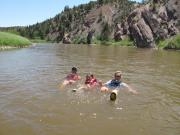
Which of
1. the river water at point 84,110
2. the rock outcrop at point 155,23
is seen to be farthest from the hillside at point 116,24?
the river water at point 84,110

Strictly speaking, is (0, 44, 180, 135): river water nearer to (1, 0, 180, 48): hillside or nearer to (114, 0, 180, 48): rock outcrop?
(114, 0, 180, 48): rock outcrop

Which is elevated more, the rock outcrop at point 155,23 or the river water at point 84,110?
the rock outcrop at point 155,23

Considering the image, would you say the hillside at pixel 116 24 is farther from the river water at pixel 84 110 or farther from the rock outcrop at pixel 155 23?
Answer: the river water at pixel 84 110

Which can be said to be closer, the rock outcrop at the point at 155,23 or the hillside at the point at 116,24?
the rock outcrop at the point at 155,23

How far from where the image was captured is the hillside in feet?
262

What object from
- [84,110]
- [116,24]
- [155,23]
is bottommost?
[84,110]

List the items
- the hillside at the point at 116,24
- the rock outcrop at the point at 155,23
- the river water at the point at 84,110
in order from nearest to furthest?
the river water at the point at 84,110, the rock outcrop at the point at 155,23, the hillside at the point at 116,24

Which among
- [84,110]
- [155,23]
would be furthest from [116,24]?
[84,110]

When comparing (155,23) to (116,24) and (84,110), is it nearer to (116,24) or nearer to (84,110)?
(116,24)

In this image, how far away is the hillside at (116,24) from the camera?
80.0 meters

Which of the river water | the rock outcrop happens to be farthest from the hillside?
the river water

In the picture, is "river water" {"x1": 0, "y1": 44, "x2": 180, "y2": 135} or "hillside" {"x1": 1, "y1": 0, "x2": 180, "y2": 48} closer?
"river water" {"x1": 0, "y1": 44, "x2": 180, "y2": 135}

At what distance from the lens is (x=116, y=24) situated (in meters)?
108

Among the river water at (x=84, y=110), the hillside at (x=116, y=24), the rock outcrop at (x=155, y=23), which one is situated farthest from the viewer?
the hillside at (x=116, y=24)
